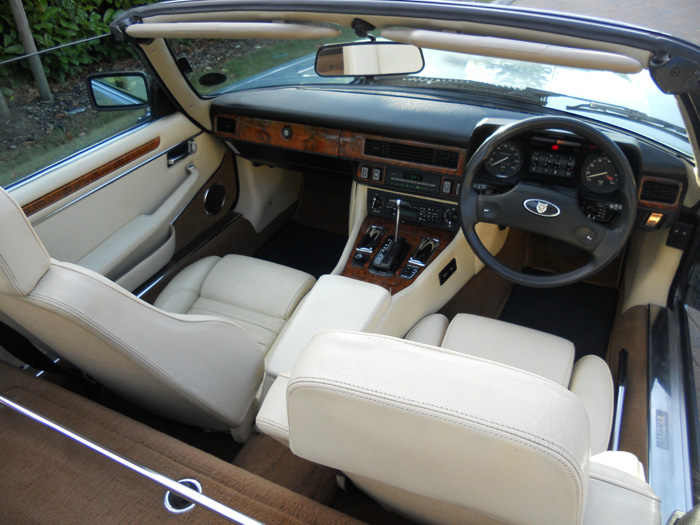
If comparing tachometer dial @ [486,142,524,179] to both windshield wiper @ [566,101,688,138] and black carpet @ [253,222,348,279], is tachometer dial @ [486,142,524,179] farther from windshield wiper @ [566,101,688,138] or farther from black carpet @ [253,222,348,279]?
black carpet @ [253,222,348,279]

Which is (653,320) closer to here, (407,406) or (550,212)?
(550,212)

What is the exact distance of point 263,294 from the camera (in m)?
2.27

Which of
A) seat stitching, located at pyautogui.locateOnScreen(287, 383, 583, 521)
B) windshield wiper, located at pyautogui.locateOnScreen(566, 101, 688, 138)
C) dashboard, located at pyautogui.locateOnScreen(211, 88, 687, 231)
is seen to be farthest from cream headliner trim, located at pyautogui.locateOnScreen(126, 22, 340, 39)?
windshield wiper, located at pyautogui.locateOnScreen(566, 101, 688, 138)

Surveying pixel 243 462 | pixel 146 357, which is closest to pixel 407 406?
pixel 146 357

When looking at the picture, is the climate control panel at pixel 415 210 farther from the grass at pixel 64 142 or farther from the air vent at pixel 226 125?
the grass at pixel 64 142

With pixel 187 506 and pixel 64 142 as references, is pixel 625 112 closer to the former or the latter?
pixel 187 506

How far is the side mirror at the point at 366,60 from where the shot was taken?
2.41 meters

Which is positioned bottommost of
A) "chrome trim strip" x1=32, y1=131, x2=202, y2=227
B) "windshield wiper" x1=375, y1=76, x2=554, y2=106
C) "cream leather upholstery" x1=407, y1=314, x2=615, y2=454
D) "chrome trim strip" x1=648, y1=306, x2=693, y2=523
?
"chrome trim strip" x1=648, y1=306, x2=693, y2=523

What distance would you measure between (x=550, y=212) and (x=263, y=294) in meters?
1.21

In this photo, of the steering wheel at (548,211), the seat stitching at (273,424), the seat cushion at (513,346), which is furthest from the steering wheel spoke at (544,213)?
the seat stitching at (273,424)

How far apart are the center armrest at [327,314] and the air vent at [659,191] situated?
1119 millimetres

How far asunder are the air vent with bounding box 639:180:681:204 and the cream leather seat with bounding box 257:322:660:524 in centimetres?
168

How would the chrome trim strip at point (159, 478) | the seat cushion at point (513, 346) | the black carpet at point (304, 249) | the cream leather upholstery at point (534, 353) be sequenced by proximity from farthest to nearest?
the black carpet at point (304, 249)
the seat cushion at point (513, 346)
the cream leather upholstery at point (534, 353)
the chrome trim strip at point (159, 478)

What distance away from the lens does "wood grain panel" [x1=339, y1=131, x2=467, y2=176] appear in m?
2.42
